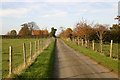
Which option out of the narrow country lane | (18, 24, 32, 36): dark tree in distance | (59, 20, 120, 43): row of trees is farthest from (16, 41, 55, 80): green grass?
(18, 24, 32, 36): dark tree in distance

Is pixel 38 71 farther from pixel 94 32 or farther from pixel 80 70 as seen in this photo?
pixel 94 32

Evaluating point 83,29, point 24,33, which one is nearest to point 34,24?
point 24,33

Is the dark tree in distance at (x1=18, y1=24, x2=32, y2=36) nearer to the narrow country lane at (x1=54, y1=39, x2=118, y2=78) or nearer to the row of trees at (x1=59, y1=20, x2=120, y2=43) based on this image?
the row of trees at (x1=59, y1=20, x2=120, y2=43)

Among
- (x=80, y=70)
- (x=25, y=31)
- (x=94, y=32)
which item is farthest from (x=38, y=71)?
(x=25, y=31)

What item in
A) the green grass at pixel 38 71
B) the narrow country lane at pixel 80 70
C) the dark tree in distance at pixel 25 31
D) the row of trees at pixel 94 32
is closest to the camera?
the green grass at pixel 38 71

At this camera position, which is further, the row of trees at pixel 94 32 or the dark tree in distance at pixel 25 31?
the dark tree in distance at pixel 25 31

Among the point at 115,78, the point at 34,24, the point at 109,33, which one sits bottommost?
the point at 115,78

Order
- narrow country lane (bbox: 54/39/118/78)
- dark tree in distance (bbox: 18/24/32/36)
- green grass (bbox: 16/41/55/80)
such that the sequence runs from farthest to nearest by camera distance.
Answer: dark tree in distance (bbox: 18/24/32/36)
narrow country lane (bbox: 54/39/118/78)
green grass (bbox: 16/41/55/80)

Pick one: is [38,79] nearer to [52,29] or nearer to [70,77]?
[70,77]

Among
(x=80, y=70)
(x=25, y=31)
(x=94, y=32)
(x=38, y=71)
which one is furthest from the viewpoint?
(x=25, y=31)

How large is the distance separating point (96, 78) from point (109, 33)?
1563 inches

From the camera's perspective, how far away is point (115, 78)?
7391 mm

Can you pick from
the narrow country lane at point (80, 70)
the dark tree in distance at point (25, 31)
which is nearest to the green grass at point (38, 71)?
the narrow country lane at point (80, 70)

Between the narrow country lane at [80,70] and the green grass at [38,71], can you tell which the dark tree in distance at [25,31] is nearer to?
the narrow country lane at [80,70]
